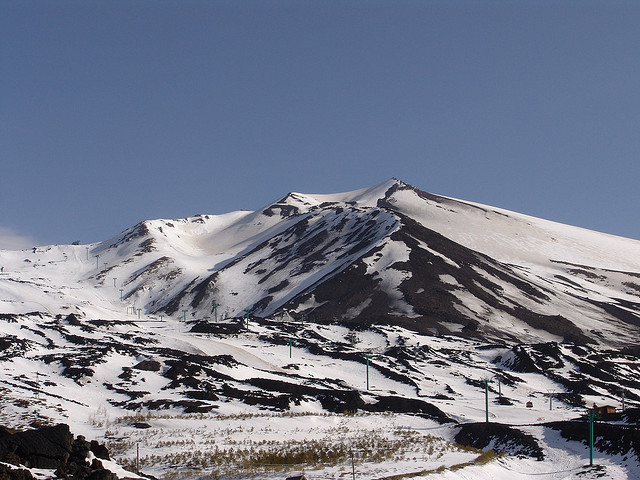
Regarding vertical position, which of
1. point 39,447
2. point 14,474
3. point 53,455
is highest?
point 39,447

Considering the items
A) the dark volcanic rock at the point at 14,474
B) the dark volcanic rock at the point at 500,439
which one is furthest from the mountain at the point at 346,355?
the dark volcanic rock at the point at 14,474

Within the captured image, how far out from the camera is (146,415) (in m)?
54.3

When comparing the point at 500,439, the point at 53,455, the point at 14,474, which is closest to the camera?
the point at 14,474

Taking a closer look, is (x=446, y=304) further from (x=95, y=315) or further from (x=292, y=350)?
(x=95, y=315)

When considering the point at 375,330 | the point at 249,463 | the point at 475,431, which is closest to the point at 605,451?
the point at 475,431

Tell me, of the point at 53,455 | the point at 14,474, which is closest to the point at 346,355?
the point at 53,455

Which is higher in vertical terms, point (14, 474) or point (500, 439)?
point (14, 474)

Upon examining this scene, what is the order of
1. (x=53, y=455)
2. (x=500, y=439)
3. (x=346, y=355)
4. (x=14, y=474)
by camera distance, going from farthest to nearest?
(x=346, y=355) → (x=500, y=439) → (x=53, y=455) → (x=14, y=474)

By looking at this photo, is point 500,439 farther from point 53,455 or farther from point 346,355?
point 346,355

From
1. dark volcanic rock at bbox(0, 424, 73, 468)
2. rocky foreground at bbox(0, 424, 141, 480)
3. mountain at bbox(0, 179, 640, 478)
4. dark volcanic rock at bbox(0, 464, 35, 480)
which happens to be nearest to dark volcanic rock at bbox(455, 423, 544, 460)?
mountain at bbox(0, 179, 640, 478)

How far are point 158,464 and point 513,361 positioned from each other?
87.6 m

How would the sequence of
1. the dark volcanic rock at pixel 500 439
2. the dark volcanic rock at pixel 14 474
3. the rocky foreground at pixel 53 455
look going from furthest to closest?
the dark volcanic rock at pixel 500 439 → the rocky foreground at pixel 53 455 → the dark volcanic rock at pixel 14 474

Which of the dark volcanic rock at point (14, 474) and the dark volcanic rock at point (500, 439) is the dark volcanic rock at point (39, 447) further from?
the dark volcanic rock at point (500, 439)

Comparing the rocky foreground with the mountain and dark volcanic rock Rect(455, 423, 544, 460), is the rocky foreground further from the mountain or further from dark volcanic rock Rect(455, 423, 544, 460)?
dark volcanic rock Rect(455, 423, 544, 460)
